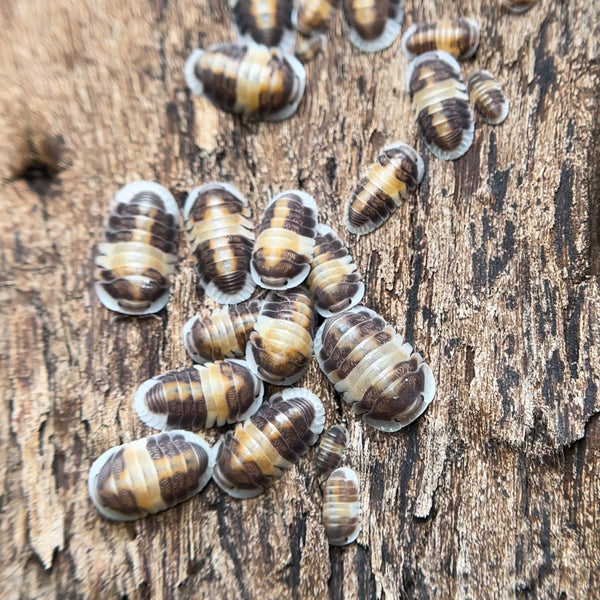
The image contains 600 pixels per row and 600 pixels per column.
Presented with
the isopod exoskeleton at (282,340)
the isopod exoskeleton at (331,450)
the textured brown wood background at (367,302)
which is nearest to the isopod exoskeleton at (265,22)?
the textured brown wood background at (367,302)

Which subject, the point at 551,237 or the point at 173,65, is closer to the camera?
the point at 551,237

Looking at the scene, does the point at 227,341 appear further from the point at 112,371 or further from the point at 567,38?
the point at 567,38

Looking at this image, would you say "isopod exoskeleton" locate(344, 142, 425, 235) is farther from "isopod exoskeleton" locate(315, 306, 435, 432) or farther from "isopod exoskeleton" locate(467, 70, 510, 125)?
"isopod exoskeleton" locate(315, 306, 435, 432)

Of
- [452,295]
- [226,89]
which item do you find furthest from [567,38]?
[226,89]

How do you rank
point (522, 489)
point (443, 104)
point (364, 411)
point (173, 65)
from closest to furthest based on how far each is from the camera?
point (522, 489), point (364, 411), point (443, 104), point (173, 65)

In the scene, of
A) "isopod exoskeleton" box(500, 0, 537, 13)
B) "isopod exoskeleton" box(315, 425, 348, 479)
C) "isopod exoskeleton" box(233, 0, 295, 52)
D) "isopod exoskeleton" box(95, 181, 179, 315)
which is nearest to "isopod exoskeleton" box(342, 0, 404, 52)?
"isopod exoskeleton" box(233, 0, 295, 52)

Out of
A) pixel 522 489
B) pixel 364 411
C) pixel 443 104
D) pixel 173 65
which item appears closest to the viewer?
pixel 522 489

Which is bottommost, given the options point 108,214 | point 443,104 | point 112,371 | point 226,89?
point 112,371
